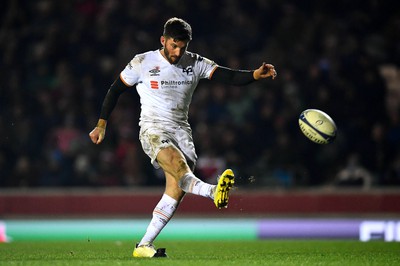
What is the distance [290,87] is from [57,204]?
412 cm

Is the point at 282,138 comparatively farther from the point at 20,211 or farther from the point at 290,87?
the point at 20,211

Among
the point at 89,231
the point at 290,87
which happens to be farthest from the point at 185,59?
the point at 290,87

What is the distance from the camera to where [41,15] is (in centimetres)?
1661

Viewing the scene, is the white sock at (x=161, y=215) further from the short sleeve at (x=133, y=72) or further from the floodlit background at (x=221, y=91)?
the floodlit background at (x=221, y=91)

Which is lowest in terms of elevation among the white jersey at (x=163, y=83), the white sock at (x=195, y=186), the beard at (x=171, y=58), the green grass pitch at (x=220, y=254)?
the green grass pitch at (x=220, y=254)

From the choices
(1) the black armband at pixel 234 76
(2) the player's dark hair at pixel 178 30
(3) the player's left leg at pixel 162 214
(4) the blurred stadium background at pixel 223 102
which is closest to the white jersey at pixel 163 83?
(1) the black armband at pixel 234 76

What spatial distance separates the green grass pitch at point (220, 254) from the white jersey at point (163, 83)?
1245mm

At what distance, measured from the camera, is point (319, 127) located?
840 centimetres

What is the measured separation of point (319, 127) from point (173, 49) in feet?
5.14

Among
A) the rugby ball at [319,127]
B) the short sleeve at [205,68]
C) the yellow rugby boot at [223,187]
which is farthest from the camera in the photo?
the rugby ball at [319,127]

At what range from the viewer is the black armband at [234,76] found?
798 cm

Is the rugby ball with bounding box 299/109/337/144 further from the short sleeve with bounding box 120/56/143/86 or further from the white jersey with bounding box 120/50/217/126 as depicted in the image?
the short sleeve with bounding box 120/56/143/86

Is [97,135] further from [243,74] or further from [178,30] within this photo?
[243,74]

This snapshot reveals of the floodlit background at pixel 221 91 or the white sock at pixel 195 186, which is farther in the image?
the floodlit background at pixel 221 91
